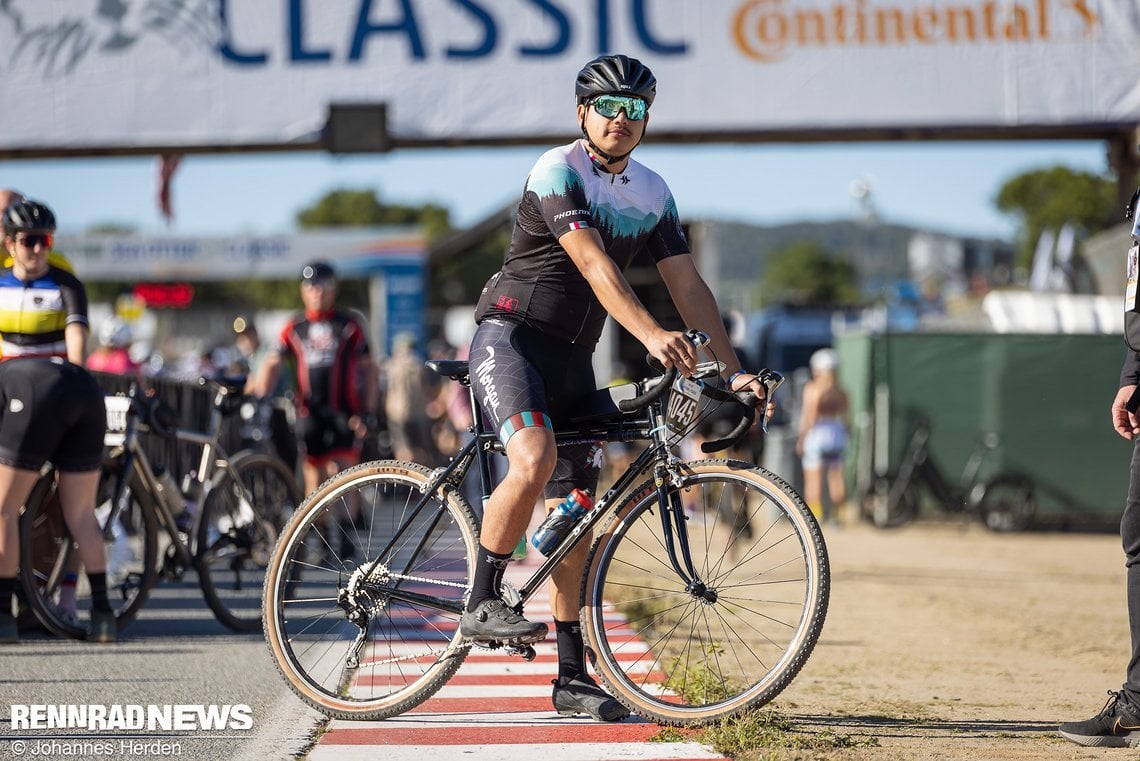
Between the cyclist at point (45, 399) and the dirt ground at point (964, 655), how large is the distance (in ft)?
11.1

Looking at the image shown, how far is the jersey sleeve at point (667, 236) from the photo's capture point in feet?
17.3

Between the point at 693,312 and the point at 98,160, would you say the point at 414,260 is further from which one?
the point at 693,312

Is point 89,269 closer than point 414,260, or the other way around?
point 414,260

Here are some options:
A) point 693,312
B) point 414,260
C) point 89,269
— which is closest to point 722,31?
point 693,312

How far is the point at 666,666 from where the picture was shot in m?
5.77

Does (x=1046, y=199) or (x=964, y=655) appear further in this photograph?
(x=1046, y=199)

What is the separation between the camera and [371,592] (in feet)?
17.4

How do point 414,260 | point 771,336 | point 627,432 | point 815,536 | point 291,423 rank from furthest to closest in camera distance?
1. point 771,336
2. point 414,260
3. point 291,423
4. point 627,432
5. point 815,536

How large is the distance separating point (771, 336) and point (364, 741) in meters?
34.1

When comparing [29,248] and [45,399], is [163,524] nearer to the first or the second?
[45,399]

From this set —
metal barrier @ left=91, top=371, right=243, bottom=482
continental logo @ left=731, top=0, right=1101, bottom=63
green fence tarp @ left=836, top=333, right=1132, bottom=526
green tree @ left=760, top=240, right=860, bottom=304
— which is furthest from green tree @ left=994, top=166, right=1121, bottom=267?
metal barrier @ left=91, top=371, right=243, bottom=482

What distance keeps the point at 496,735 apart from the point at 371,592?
684mm

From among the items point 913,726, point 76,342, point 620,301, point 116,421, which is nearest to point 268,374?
point 116,421

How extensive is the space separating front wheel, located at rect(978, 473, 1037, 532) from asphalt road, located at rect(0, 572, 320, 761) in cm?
1099
